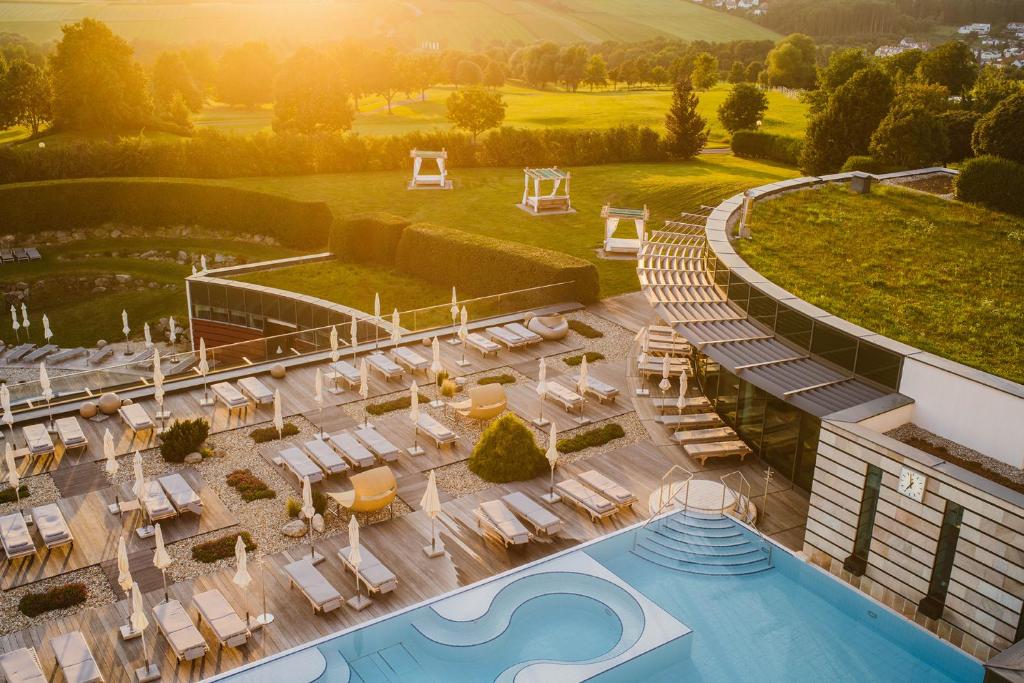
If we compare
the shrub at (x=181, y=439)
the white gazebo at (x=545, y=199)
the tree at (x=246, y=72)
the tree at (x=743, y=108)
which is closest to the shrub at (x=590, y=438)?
the shrub at (x=181, y=439)

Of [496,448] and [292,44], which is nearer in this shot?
[496,448]

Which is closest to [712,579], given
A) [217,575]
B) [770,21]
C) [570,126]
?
[217,575]

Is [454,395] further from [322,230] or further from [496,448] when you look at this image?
[322,230]

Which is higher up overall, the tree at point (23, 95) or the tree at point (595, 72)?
the tree at point (595, 72)

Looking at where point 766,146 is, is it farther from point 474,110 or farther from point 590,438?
point 590,438

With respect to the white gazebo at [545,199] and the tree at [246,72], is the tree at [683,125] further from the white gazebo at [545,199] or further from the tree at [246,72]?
the tree at [246,72]

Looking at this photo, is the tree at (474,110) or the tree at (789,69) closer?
the tree at (474,110)

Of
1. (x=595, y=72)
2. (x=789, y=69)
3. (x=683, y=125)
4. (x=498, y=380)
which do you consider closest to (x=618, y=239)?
(x=498, y=380)
